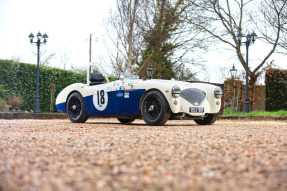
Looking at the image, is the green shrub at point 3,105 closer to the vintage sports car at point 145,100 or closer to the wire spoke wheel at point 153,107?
the vintage sports car at point 145,100

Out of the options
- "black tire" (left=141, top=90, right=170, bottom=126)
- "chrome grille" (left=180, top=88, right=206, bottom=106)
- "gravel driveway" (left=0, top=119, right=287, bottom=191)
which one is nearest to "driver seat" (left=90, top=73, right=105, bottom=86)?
"black tire" (left=141, top=90, right=170, bottom=126)

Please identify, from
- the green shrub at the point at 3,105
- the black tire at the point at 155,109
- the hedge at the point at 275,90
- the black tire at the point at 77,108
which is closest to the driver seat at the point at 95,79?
the black tire at the point at 77,108

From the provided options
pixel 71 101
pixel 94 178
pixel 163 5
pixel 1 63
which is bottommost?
pixel 94 178

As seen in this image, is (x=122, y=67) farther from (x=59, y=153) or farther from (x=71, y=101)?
(x=59, y=153)

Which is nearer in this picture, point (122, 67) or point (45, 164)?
point (45, 164)

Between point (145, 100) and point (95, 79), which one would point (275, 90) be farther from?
point (145, 100)

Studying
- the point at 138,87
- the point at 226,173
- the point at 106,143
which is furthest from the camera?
the point at 138,87

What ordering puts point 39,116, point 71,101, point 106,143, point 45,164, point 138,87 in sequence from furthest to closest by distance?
point 39,116 < point 71,101 < point 138,87 < point 106,143 < point 45,164

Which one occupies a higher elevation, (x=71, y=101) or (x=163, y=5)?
A: (x=163, y=5)

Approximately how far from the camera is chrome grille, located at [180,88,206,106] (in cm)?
789

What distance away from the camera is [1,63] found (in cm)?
1655

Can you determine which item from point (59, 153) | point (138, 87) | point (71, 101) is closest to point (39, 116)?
point (71, 101)

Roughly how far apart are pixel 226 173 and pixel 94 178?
34.9 inches

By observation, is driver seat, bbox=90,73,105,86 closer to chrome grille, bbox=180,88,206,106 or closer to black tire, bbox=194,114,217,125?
chrome grille, bbox=180,88,206,106
